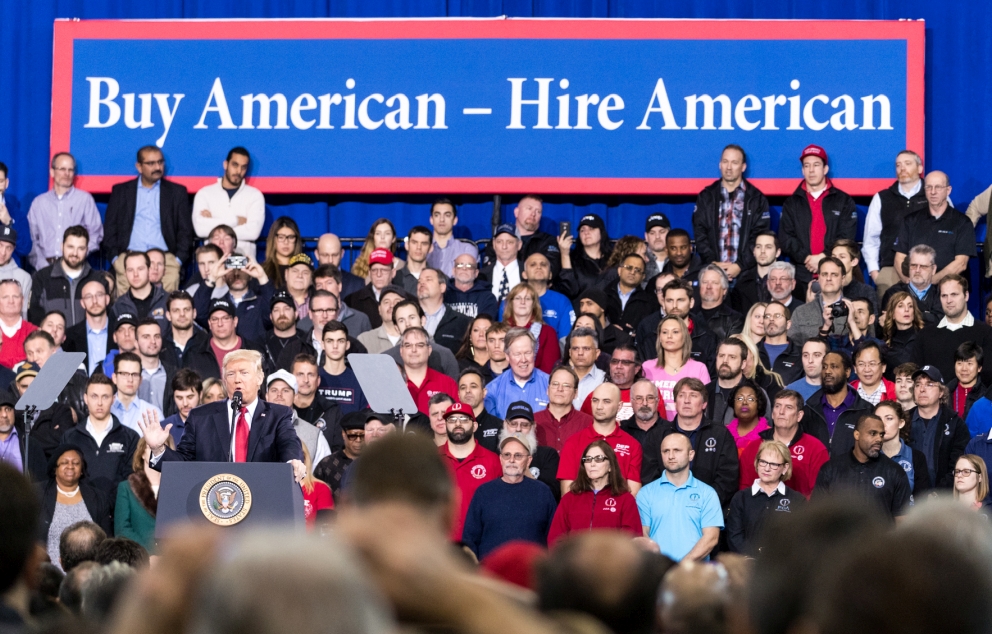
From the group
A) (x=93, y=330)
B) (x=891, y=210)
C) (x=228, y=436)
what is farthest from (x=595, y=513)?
(x=891, y=210)

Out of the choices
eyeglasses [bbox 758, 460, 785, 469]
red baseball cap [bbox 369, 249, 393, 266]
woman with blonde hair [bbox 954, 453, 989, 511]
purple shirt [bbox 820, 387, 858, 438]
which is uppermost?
red baseball cap [bbox 369, 249, 393, 266]

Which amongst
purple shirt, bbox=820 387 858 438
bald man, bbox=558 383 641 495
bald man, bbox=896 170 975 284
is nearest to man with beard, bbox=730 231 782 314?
bald man, bbox=896 170 975 284

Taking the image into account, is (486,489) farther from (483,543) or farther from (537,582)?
(537,582)

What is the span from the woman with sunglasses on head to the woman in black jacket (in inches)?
140

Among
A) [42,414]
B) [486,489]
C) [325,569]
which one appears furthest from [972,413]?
[325,569]

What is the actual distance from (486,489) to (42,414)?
3137 mm

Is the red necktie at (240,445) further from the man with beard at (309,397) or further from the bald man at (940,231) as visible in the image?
the bald man at (940,231)

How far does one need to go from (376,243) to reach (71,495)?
4.01m

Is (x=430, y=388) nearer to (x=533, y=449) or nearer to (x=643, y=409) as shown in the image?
(x=533, y=449)

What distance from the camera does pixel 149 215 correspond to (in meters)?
12.5

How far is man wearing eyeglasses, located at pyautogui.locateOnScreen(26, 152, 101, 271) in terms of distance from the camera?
1225 centimetres

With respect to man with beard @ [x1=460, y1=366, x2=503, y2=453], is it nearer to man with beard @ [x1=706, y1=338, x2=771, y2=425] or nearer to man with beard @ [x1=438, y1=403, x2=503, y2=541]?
man with beard @ [x1=438, y1=403, x2=503, y2=541]

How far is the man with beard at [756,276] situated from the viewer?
10930 millimetres

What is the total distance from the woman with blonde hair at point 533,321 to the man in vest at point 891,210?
3.02m
